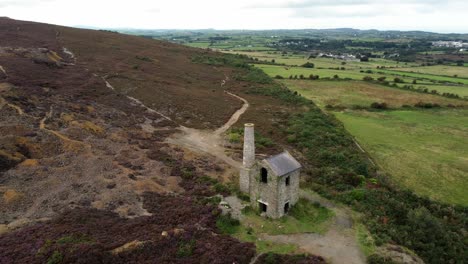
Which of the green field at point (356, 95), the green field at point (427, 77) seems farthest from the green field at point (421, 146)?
the green field at point (427, 77)

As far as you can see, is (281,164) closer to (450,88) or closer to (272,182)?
(272,182)

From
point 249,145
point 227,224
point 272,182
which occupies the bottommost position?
point 227,224

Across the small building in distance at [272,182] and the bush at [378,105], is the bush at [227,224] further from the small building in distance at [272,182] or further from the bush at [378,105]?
the bush at [378,105]

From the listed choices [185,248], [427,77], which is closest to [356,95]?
[427,77]

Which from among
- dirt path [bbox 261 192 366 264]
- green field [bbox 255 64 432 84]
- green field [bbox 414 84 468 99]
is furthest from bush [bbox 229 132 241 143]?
green field [bbox 414 84 468 99]

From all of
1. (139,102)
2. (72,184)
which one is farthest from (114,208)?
(139,102)

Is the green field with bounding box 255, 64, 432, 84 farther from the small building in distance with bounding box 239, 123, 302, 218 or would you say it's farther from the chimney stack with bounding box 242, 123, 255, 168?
the small building in distance with bounding box 239, 123, 302, 218

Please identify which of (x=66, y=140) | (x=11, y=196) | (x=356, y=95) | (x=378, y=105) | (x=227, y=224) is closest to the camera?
(x=227, y=224)
